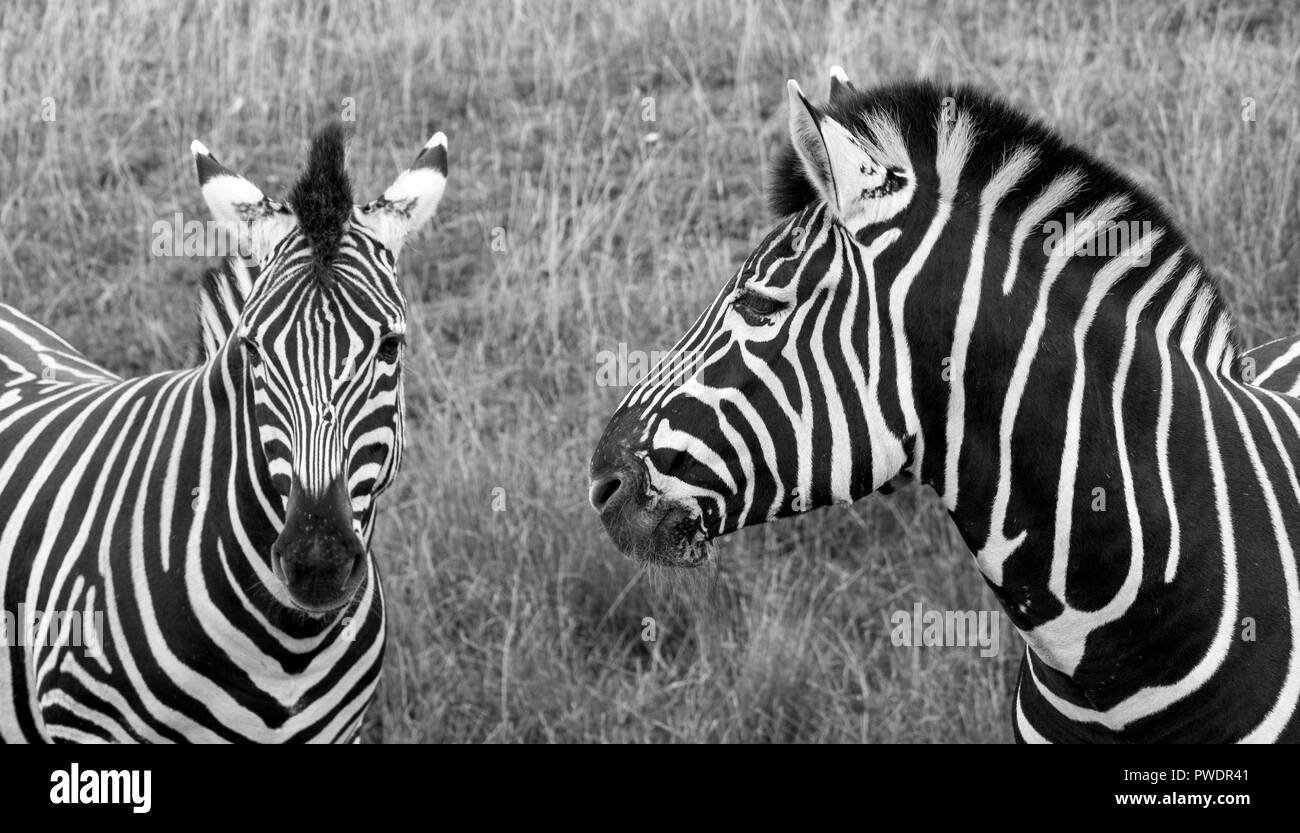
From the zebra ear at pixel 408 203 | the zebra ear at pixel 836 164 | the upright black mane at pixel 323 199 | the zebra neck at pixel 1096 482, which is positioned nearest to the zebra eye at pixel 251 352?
the upright black mane at pixel 323 199

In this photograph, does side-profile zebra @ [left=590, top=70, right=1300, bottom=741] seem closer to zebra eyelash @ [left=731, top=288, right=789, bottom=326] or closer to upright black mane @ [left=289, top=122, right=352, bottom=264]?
zebra eyelash @ [left=731, top=288, right=789, bottom=326]

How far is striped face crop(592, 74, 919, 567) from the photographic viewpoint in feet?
10.7

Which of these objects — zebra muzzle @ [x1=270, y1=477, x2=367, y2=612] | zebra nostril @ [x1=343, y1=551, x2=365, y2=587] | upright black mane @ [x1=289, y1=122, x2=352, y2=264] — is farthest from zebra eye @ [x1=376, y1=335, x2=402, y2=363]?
zebra nostril @ [x1=343, y1=551, x2=365, y2=587]

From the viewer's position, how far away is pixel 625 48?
379 inches

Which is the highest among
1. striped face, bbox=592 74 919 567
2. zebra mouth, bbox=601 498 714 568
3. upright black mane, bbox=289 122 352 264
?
upright black mane, bbox=289 122 352 264

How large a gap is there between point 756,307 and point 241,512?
1846 mm

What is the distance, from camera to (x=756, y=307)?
335cm

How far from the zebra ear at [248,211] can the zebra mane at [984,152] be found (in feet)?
5.54

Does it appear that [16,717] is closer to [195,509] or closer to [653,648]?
A: [195,509]

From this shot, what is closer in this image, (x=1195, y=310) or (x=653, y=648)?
(x=1195, y=310)

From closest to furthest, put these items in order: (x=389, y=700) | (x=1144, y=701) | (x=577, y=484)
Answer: (x=1144, y=701), (x=389, y=700), (x=577, y=484)

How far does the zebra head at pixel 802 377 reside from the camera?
3.27 meters

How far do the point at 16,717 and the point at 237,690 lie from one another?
2.92ft

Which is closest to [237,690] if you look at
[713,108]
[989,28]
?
[713,108]
